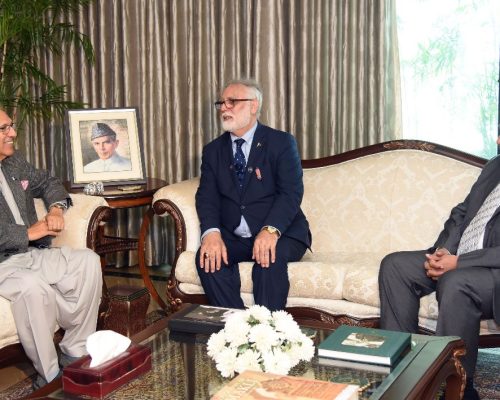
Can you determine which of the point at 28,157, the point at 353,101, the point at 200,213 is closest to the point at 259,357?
the point at 200,213

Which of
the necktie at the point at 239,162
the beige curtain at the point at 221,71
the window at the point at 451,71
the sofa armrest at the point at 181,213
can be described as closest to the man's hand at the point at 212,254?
the sofa armrest at the point at 181,213

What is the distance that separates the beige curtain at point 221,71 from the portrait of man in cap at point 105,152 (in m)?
0.80

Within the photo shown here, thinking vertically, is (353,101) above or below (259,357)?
above

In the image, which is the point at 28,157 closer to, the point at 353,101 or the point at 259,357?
the point at 353,101

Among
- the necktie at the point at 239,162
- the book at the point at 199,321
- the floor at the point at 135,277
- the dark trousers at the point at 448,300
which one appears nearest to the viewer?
the book at the point at 199,321

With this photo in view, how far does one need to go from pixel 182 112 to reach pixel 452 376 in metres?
3.27

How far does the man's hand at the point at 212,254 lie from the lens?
12.8 ft

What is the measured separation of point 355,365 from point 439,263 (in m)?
1.06

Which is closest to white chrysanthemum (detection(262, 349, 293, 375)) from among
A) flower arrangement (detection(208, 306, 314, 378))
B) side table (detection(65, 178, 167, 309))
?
flower arrangement (detection(208, 306, 314, 378))

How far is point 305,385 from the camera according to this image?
7.59ft

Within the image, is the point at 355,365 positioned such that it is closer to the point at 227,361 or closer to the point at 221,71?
the point at 227,361

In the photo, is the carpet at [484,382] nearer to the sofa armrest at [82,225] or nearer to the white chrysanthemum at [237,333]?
the sofa armrest at [82,225]

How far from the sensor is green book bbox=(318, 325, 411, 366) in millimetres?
2609

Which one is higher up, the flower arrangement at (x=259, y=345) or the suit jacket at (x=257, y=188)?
the suit jacket at (x=257, y=188)
